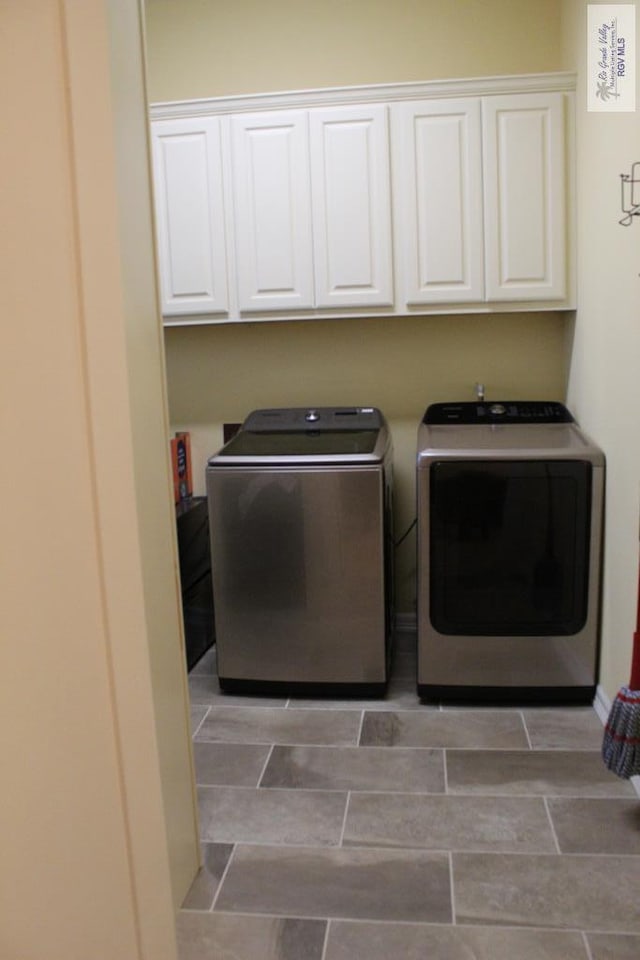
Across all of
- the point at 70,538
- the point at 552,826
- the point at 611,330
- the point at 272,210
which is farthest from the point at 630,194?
the point at 70,538

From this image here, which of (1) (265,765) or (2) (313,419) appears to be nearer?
(1) (265,765)

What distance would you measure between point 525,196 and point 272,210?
921 mm

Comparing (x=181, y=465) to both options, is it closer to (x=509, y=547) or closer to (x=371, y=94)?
(x=509, y=547)

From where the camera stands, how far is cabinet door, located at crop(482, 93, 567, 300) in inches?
121

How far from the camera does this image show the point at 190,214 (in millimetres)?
3266

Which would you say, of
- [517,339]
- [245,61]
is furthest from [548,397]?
[245,61]

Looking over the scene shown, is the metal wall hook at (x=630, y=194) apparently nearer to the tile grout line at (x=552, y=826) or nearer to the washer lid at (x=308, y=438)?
the washer lid at (x=308, y=438)

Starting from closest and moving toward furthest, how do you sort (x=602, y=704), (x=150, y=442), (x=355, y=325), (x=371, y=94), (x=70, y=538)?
(x=70, y=538), (x=150, y=442), (x=602, y=704), (x=371, y=94), (x=355, y=325)

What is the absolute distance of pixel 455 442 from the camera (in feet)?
9.92

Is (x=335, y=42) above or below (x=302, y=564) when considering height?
above

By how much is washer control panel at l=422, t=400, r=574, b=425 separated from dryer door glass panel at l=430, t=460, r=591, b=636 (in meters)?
0.53

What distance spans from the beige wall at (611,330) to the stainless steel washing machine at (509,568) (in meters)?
0.08

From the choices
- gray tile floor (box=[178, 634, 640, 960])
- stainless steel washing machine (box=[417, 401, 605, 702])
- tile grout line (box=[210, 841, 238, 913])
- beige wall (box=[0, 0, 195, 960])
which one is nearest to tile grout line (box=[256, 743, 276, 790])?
gray tile floor (box=[178, 634, 640, 960])

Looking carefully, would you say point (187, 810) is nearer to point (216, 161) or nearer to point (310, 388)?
point (310, 388)
